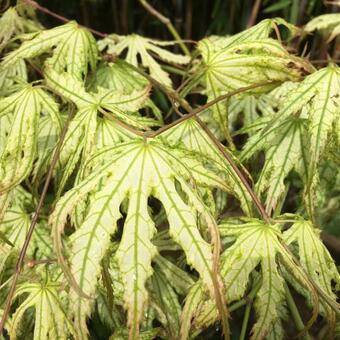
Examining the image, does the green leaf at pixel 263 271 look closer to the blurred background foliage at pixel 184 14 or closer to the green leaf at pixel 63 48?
the green leaf at pixel 63 48

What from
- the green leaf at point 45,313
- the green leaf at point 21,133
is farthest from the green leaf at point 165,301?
the green leaf at point 21,133

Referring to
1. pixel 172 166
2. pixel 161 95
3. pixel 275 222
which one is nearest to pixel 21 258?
pixel 172 166

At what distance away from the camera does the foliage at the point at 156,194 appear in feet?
2.69

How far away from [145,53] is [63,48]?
35 cm

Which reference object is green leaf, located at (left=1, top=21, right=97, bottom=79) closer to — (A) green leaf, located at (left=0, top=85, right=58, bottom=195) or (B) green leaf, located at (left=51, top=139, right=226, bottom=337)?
(A) green leaf, located at (left=0, top=85, right=58, bottom=195)

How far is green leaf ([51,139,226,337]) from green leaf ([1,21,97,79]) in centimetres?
40

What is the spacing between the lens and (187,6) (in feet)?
6.95

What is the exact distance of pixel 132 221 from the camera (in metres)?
0.84

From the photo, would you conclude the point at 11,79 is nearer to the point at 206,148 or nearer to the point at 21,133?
the point at 21,133

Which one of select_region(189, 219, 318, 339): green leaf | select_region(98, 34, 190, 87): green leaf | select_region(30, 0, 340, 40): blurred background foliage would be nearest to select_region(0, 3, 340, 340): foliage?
select_region(189, 219, 318, 339): green leaf

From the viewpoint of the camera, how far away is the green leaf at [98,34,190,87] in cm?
153

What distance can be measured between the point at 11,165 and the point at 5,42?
1.45 feet

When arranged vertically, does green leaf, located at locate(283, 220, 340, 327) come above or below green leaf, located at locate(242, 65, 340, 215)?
below

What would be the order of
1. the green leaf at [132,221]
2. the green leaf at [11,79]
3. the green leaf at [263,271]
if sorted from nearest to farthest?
the green leaf at [132,221] → the green leaf at [263,271] → the green leaf at [11,79]
